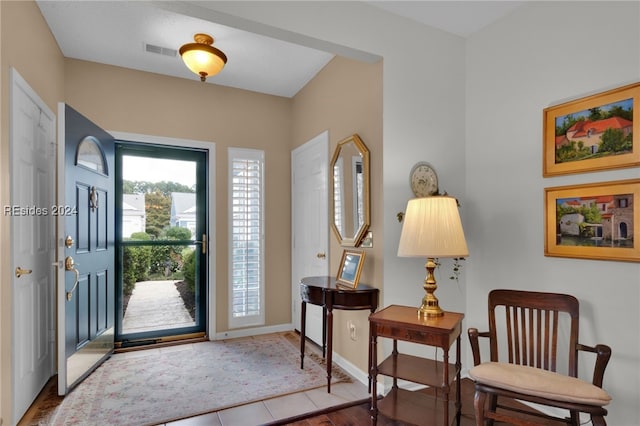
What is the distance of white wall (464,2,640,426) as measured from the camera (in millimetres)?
1955

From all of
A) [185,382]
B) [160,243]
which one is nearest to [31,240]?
[160,243]

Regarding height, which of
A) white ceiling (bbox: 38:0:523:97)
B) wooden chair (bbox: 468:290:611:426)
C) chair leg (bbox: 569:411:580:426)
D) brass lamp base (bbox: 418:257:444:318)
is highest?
white ceiling (bbox: 38:0:523:97)

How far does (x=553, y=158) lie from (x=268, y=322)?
3.27m

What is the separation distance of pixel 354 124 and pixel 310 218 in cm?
121

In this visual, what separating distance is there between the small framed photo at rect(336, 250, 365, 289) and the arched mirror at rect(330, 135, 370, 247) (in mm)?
102

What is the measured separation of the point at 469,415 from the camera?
7.48ft

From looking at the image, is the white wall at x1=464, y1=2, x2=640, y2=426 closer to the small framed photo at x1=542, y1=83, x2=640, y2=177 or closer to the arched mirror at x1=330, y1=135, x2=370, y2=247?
the small framed photo at x1=542, y1=83, x2=640, y2=177

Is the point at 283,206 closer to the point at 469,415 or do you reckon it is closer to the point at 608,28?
the point at 469,415

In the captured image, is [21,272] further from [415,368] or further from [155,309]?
[415,368]

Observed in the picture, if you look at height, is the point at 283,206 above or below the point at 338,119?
below

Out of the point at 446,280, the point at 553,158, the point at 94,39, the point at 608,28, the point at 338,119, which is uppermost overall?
the point at 94,39

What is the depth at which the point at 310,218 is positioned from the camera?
3.75m

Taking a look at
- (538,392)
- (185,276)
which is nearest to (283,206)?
(185,276)

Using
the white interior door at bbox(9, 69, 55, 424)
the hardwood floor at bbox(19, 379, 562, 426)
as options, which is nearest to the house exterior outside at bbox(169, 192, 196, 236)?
the white interior door at bbox(9, 69, 55, 424)
